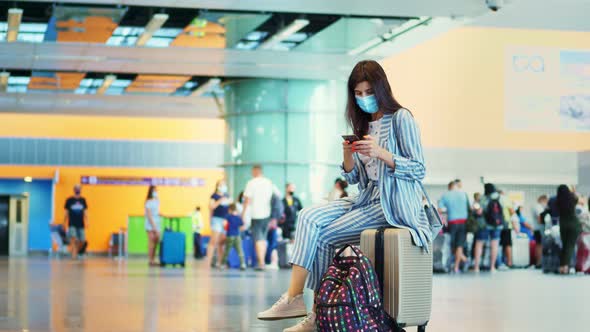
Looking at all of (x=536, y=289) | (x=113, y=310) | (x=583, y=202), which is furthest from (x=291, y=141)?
(x=113, y=310)

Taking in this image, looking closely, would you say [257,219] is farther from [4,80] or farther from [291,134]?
[4,80]

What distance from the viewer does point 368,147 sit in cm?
430

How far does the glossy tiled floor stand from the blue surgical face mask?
4.70ft

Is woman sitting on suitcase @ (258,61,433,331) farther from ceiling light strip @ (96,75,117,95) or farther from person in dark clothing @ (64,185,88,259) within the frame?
person in dark clothing @ (64,185,88,259)

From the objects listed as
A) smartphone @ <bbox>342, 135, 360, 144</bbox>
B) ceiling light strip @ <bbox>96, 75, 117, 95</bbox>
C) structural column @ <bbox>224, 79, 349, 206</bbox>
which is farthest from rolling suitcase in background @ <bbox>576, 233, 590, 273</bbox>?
smartphone @ <bbox>342, 135, 360, 144</bbox>

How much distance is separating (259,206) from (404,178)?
439 inches

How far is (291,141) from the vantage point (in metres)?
19.3

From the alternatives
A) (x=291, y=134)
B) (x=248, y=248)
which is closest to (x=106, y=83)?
(x=291, y=134)

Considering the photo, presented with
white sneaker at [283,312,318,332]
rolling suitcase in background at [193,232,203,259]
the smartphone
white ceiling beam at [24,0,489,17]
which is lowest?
rolling suitcase in background at [193,232,203,259]

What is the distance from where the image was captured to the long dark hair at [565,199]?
15.5 meters

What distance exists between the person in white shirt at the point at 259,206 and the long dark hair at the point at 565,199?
4.72 m

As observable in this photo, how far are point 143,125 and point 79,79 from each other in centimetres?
1155

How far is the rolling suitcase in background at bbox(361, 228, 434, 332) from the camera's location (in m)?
4.25

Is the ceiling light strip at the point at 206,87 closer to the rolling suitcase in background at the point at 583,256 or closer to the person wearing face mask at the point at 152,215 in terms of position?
the person wearing face mask at the point at 152,215
